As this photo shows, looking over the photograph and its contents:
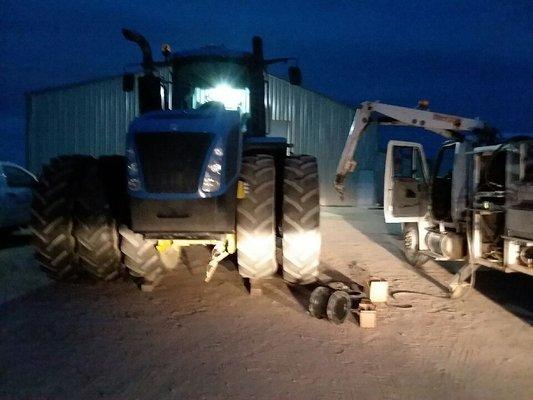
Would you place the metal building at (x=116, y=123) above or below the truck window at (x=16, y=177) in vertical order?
above

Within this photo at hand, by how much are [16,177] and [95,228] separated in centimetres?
617

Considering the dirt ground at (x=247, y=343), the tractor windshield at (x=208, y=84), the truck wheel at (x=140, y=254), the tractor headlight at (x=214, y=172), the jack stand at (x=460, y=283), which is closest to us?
the dirt ground at (x=247, y=343)

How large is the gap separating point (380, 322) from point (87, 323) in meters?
3.36

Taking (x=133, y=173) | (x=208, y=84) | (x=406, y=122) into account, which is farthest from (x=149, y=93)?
(x=406, y=122)

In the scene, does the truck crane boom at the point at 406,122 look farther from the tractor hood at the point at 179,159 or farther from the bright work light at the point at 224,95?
the tractor hood at the point at 179,159

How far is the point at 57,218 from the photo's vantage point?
757cm

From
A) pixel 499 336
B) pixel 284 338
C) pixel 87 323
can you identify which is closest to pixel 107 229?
pixel 87 323

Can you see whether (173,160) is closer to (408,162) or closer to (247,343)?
(247,343)

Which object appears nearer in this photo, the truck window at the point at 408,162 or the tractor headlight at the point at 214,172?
the tractor headlight at the point at 214,172

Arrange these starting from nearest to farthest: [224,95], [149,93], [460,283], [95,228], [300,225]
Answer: [300,225] < [95,228] < [460,283] < [149,93] < [224,95]

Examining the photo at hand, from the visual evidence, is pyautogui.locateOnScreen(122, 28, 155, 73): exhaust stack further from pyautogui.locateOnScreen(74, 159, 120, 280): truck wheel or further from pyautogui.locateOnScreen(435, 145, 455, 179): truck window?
pyautogui.locateOnScreen(435, 145, 455, 179): truck window

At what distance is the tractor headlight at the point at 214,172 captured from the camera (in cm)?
653

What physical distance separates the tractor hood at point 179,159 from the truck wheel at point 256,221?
46 centimetres

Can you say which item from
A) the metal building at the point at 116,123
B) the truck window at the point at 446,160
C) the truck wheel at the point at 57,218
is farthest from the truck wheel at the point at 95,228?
the metal building at the point at 116,123
